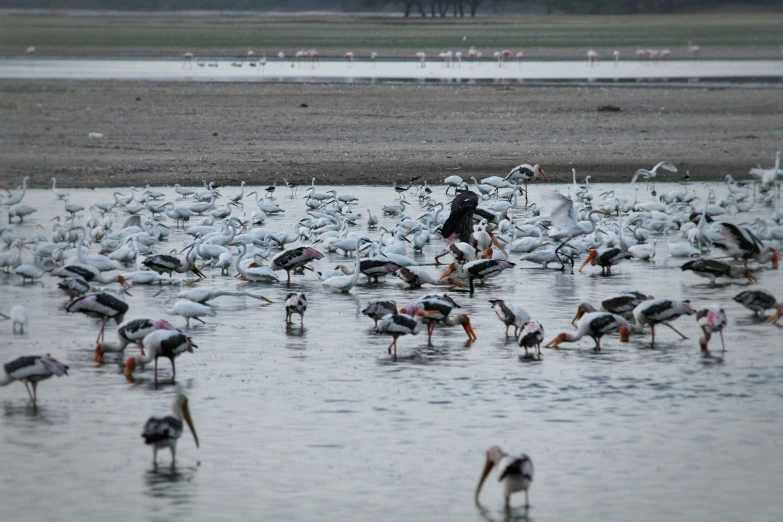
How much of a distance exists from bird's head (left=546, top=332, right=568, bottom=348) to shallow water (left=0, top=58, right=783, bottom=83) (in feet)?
104

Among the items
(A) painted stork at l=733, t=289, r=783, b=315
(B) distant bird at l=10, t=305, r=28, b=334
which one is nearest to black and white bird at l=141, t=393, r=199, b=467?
(B) distant bird at l=10, t=305, r=28, b=334

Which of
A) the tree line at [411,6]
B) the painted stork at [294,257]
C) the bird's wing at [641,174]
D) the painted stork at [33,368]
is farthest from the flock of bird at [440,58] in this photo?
the painted stork at [33,368]

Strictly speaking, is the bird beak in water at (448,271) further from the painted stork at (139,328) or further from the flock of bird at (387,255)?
the painted stork at (139,328)

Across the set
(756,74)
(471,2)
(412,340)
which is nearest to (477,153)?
(412,340)

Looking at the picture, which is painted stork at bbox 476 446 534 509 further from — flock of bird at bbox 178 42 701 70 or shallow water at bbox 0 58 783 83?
flock of bird at bbox 178 42 701 70

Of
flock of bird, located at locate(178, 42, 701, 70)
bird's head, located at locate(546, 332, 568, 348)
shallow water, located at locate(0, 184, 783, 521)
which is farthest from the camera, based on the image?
flock of bird, located at locate(178, 42, 701, 70)

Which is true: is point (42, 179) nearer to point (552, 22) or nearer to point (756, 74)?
point (756, 74)

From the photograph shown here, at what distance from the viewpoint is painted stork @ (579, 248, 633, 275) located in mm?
14500

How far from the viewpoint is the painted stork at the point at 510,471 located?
675 cm

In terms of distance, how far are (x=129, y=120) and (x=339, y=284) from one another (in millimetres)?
18340

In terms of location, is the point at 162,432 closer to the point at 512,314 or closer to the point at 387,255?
the point at 512,314

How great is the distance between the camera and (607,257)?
47.6 feet

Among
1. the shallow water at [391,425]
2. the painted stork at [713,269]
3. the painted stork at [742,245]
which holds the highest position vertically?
the painted stork at [742,245]

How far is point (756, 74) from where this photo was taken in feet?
153
